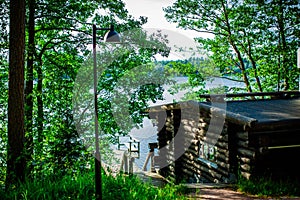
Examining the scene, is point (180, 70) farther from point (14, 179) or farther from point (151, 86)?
point (14, 179)

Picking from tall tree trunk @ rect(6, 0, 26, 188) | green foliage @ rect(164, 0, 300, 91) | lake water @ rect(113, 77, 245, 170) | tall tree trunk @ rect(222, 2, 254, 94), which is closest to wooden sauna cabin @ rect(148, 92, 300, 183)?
lake water @ rect(113, 77, 245, 170)

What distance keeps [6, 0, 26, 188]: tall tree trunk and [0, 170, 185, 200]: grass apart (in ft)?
2.61

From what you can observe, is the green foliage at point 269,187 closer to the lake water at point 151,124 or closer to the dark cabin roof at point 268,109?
the dark cabin roof at point 268,109

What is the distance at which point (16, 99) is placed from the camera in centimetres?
706

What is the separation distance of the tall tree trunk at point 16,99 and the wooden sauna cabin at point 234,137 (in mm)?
3664

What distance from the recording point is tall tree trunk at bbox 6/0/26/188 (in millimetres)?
6801

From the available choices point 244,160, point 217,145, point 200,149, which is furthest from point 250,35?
point 244,160

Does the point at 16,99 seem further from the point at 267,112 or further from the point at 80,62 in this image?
the point at 80,62

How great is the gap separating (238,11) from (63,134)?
1345 centimetres

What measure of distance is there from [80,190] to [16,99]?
2739 millimetres

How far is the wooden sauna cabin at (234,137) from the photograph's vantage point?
7363 millimetres

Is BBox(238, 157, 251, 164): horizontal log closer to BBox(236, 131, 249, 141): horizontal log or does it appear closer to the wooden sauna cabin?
the wooden sauna cabin

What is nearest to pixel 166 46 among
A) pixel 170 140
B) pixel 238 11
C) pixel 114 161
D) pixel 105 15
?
pixel 105 15

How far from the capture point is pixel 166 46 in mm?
12695
